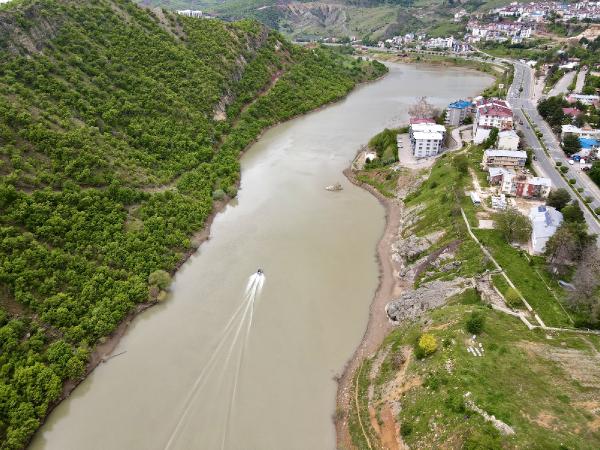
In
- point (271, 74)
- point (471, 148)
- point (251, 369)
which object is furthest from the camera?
point (271, 74)

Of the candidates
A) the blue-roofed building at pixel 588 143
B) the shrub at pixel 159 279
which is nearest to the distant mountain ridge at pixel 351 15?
the blue-roofed building at pixel 588 143

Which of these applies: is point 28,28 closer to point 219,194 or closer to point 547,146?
point 219,194

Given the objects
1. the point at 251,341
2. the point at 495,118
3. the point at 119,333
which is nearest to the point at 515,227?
the point at 251,341

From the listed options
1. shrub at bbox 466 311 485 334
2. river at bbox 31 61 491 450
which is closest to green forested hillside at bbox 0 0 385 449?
river at bbox 31 61 491 450

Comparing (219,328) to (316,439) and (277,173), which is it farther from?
(277,173)

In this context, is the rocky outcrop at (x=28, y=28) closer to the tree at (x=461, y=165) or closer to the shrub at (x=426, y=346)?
the tree at (x=461, y=165)

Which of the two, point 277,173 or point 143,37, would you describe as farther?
point 143,37

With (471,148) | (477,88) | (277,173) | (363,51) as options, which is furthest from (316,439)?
(363,51)

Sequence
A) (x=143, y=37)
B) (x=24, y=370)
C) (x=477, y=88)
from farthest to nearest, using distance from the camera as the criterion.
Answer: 1. (x=477, y=88)
2. (x=143, y=37)
3. (x=24, y=370)
